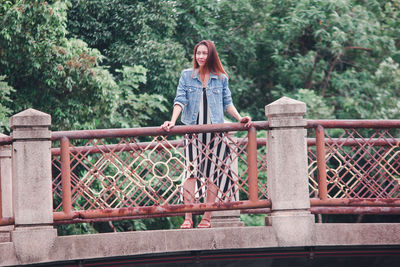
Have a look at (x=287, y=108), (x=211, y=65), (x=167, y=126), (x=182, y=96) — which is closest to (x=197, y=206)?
(x=167, y=126)

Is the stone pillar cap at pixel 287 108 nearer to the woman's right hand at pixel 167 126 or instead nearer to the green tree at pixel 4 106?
the woman's right hand at pixel 167 126

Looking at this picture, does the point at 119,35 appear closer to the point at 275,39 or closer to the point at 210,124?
the point at 275,39

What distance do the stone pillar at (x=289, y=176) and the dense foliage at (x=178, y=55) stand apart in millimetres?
6894

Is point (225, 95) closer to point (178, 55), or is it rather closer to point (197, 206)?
point (197, 206)

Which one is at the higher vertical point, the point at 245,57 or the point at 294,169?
the point at 245,57

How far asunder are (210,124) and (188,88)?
17.7 inches

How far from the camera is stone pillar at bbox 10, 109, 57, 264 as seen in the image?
6766mm

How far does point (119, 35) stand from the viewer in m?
17.3

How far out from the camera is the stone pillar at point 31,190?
6.77 m

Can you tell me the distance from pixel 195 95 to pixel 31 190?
1.76 metres

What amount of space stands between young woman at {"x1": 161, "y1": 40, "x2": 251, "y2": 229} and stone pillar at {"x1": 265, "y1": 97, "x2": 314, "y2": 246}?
429 millimetres

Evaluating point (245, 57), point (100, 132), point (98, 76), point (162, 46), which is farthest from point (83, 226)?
point (100, 132)

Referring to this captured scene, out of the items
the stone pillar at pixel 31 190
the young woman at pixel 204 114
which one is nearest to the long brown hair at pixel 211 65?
the young woman at pixel 204 114

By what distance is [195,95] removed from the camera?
7.39 m
